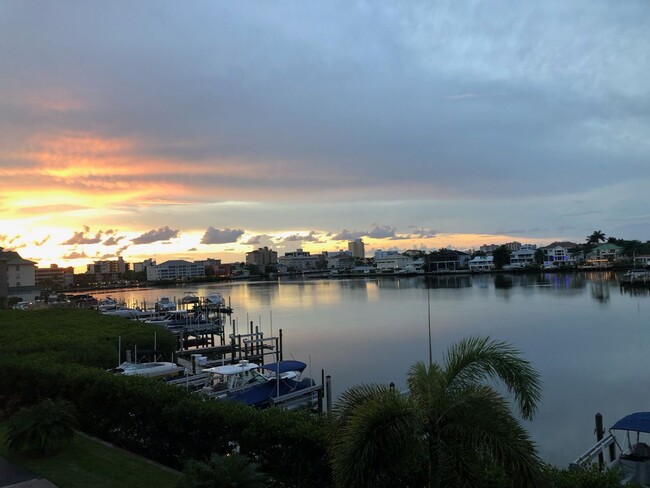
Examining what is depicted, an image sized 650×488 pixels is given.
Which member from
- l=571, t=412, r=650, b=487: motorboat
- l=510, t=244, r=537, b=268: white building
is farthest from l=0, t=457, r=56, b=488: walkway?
l=510, t=244, r=537, b=268: white building

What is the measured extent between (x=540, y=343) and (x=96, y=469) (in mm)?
36407

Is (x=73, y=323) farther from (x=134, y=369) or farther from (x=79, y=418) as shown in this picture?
(x=79, y=418)

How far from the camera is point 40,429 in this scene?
10344mm

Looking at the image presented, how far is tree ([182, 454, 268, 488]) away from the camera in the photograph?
703 cm

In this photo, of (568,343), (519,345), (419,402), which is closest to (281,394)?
(419,402)

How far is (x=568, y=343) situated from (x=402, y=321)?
800 inches

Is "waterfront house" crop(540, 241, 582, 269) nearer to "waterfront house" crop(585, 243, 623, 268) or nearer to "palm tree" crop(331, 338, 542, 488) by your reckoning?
"waterfront house" crop(585, 243, 623, 268)

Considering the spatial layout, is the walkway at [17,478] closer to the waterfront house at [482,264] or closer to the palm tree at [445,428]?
the palm tree at [445,428]

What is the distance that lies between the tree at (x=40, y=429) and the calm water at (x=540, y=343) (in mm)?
8345

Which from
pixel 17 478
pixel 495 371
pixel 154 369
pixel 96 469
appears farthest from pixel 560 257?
pixel 17 478

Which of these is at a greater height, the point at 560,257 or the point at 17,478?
the point at 560,257

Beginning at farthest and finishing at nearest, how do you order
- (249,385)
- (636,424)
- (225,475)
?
(249,385) < (636,424) < (225,475)

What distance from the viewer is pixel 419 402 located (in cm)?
640

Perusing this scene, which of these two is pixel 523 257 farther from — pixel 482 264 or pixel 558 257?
pixel 482 264
